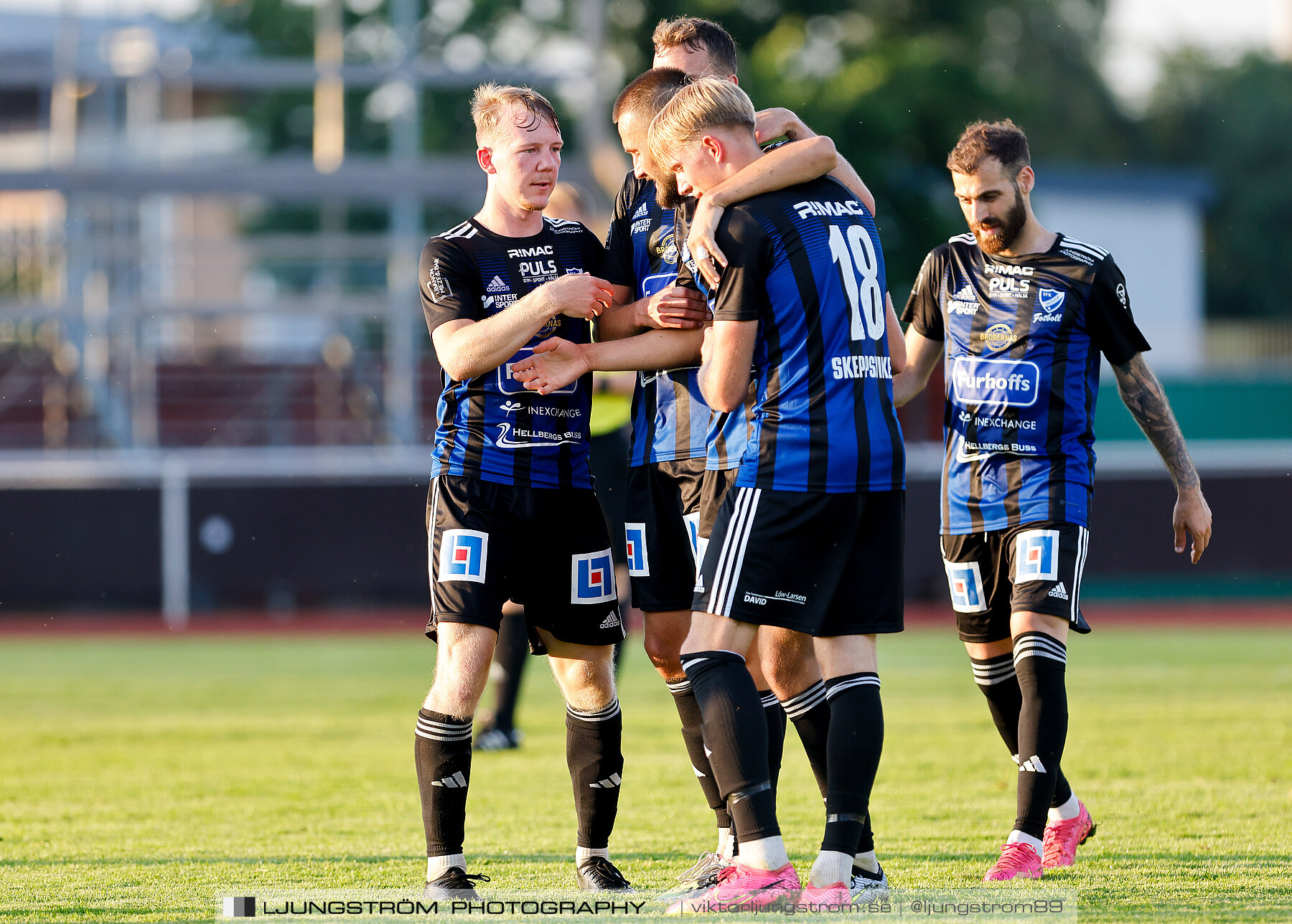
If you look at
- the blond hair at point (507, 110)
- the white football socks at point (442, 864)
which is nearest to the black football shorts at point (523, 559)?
the white football socks at point (442, 864)

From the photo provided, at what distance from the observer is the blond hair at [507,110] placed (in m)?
4.34

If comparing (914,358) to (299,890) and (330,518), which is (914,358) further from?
(330,518)

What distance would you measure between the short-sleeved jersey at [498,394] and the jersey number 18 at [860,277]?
0.83 meters

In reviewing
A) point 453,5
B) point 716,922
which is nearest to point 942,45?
point 453,5

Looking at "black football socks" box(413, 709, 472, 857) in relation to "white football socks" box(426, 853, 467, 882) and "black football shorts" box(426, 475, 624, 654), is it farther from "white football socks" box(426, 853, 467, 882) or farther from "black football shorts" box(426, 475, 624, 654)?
"black football shorts" box(426, 475, 624, 654)

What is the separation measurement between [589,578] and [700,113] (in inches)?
50.2

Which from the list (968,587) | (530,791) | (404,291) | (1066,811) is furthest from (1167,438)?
(404,291)

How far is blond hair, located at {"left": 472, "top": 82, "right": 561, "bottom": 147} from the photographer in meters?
4.34

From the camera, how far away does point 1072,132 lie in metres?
Answer: 52.0

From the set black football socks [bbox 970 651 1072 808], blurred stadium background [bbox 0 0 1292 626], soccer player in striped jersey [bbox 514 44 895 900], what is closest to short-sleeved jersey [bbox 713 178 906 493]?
soccer player in striped jersey [bbox 514 44 895 900]

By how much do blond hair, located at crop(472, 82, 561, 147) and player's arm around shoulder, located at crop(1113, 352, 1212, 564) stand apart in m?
1.96

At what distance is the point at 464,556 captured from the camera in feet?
13.9

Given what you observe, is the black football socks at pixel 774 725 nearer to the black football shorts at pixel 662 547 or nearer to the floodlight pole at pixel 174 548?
the black football shorts at pixel 662 547

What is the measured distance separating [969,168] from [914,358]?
0.69m
